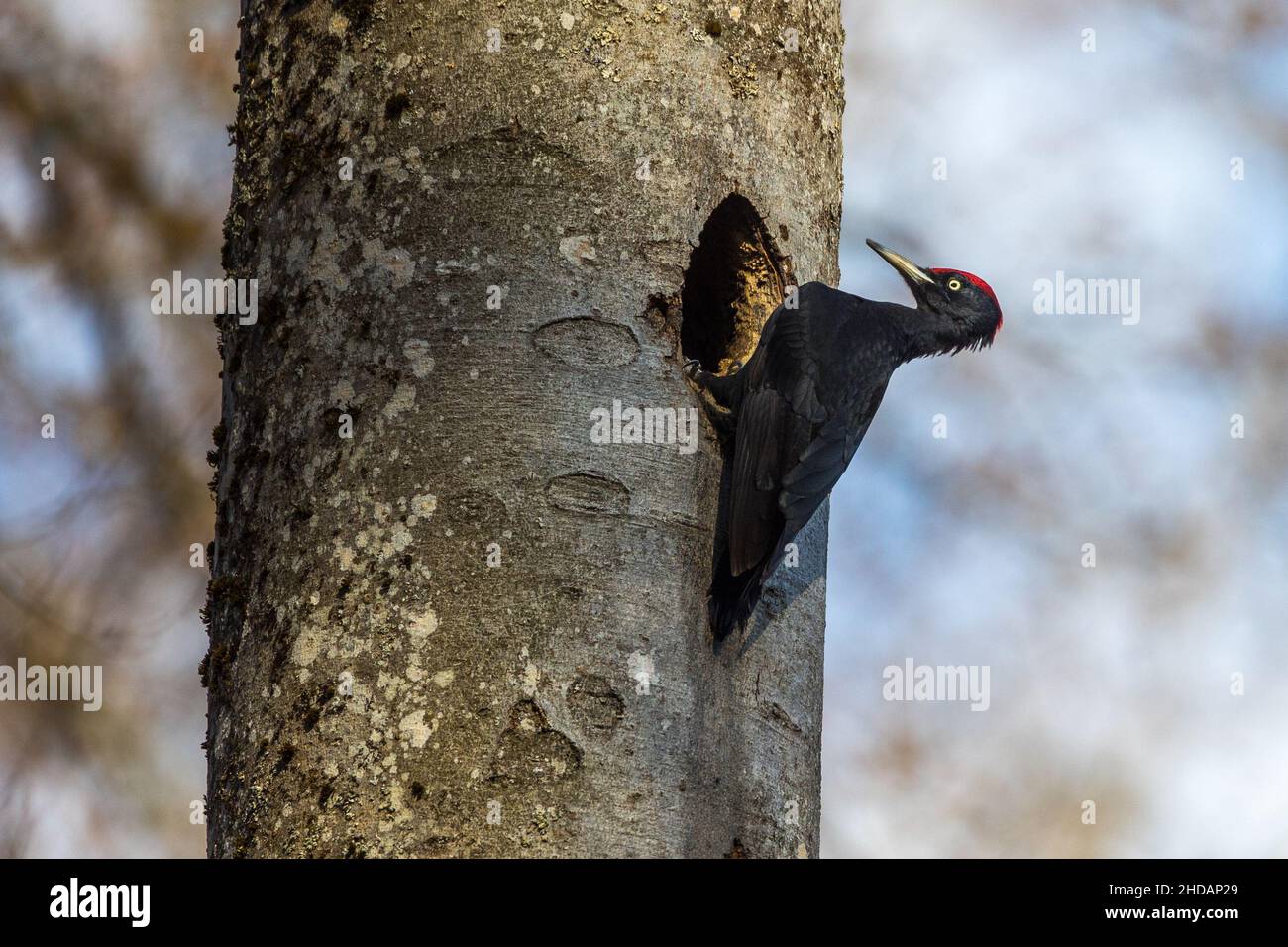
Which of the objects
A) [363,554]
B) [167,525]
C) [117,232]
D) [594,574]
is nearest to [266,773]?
[363,554]

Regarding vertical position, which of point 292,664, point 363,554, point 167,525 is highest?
point 167,525

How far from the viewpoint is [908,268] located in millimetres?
4949

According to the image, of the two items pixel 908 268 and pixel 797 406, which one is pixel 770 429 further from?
pixel 908 268

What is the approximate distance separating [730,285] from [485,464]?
1077 millimetres

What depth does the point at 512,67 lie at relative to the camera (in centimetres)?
329

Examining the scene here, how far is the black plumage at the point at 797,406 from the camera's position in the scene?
10.5 ft

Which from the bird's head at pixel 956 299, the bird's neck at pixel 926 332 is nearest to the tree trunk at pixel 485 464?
the bird's neck at pixel 926 332

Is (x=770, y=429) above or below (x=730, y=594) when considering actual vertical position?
above

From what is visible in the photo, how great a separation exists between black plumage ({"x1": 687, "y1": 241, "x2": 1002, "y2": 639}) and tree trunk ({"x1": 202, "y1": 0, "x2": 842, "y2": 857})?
7cm

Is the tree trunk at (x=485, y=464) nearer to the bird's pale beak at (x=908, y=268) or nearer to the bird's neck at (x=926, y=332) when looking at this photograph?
the bird's neck at (x=926, y=332)

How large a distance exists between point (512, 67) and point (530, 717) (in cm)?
133

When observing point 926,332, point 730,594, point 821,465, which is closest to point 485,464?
point 730,594

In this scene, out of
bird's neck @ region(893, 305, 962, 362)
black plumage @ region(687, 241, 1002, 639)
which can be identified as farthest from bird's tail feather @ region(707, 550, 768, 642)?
bird's neck @ region(893, 305, 962, 362)
